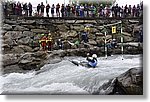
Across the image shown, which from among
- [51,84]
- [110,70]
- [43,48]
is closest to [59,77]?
[51,84]

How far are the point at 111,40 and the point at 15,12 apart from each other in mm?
546

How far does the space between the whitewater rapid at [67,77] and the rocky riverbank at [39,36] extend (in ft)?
0.11

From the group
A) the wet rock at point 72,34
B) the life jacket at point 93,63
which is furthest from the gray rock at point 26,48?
the life jacket at point 93,63

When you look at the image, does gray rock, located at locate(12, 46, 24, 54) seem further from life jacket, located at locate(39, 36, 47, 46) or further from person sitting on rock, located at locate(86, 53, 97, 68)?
person sitting on rock, located at locate(86, 53, 97, 68)

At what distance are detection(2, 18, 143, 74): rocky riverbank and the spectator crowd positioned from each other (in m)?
0.04

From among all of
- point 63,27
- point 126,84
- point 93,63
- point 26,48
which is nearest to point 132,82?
point 126,84

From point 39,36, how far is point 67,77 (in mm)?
270

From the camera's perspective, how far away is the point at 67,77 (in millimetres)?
1449

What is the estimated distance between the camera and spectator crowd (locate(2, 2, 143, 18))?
1.44 meters

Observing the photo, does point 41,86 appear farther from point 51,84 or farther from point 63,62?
point 63,62

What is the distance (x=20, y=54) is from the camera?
1.45 meters

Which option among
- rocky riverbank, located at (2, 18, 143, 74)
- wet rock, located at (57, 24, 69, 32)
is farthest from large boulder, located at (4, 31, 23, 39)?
wet rock, located at (57, 24, 69, 32)

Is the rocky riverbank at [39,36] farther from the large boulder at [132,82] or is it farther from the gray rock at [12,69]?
the large boulder at [132,82]

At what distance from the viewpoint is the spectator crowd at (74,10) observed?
4.74 feet
